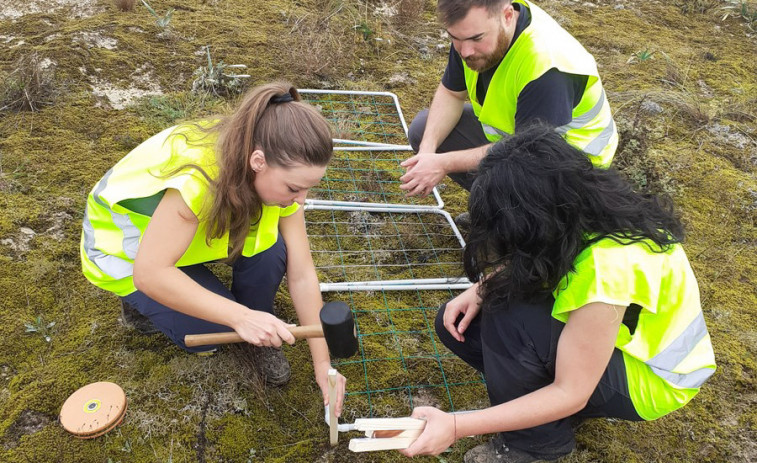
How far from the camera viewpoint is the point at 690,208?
10.8 ft

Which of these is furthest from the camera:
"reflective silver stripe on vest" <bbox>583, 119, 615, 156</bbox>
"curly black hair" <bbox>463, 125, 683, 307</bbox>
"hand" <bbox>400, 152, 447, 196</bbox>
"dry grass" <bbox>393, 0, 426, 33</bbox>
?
"dry grass" <bbox>393, 0, 426, 33</bbox>

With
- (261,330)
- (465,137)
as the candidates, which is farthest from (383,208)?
(261,330)

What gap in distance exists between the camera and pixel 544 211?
133 cm

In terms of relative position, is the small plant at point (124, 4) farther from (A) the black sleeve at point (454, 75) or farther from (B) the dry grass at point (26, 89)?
(A) the black sleeve at point (454, 75)

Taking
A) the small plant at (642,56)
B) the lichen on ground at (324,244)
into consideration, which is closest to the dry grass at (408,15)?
the lichen on ground at (324,244)

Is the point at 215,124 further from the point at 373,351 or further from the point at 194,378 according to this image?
the point at 373,351

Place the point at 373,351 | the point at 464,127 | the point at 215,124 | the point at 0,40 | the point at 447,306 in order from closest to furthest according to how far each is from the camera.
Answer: the point at 215,124 < the point at 447,306 < the point at 373,351 < the point at 464,127 < the point at 0,40

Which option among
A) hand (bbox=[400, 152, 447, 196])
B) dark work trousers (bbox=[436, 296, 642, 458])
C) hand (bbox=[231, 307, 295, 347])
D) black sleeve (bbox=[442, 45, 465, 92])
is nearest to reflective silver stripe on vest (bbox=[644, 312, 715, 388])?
dark work trousers (bbox=[436, 296, 642, 458])

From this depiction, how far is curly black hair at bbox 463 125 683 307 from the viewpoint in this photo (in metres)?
1.34

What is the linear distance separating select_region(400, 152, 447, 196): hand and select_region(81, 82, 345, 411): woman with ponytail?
0.63 m

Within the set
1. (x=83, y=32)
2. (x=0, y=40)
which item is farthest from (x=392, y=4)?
(x=0, y=40)

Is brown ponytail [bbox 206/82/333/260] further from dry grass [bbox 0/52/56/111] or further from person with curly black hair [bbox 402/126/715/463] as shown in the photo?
dry grass [bbox 0/52/56/111]

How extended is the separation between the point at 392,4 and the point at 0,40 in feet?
10.7

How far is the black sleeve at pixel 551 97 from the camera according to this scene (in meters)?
2.12
